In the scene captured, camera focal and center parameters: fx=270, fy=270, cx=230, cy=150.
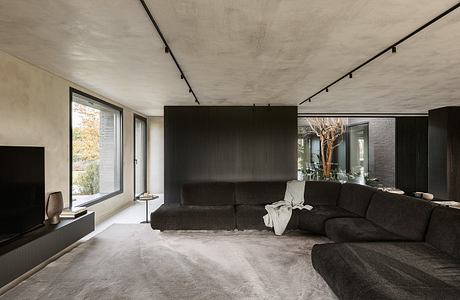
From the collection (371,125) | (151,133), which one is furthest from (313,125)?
(151,133)

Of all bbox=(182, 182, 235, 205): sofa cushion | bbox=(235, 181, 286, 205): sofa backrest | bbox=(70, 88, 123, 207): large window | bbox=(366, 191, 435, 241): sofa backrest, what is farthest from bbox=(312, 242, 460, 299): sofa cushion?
bbox=(70, 88, 123, 207): large window

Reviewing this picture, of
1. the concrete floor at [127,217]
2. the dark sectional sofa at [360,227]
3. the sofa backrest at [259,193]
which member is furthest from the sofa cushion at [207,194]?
the concrete floor at [127,217]

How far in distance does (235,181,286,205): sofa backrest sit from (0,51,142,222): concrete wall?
281 cm

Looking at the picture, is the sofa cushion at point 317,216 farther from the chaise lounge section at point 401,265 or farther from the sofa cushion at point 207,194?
the sofa cushion at point 207,194

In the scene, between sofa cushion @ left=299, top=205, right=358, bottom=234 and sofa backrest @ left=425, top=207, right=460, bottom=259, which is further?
sofa cushion @ left=299, top=205, right=358, bottom=234

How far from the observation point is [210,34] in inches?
96.6

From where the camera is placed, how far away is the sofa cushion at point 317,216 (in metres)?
3.95

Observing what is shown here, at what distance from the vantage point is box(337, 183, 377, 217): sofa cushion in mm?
3921

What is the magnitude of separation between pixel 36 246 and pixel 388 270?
10.9 feet

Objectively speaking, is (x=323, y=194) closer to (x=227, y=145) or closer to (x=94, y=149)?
(x=227, y=145)

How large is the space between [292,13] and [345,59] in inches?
52.9

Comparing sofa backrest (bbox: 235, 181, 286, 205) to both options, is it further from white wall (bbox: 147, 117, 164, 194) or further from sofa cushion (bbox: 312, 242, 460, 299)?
white wall (bbox: 147, 117, 164, 194)

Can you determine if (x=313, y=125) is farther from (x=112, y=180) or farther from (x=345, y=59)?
(x=112, y=180)

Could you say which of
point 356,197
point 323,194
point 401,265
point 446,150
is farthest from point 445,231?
point 446,150
